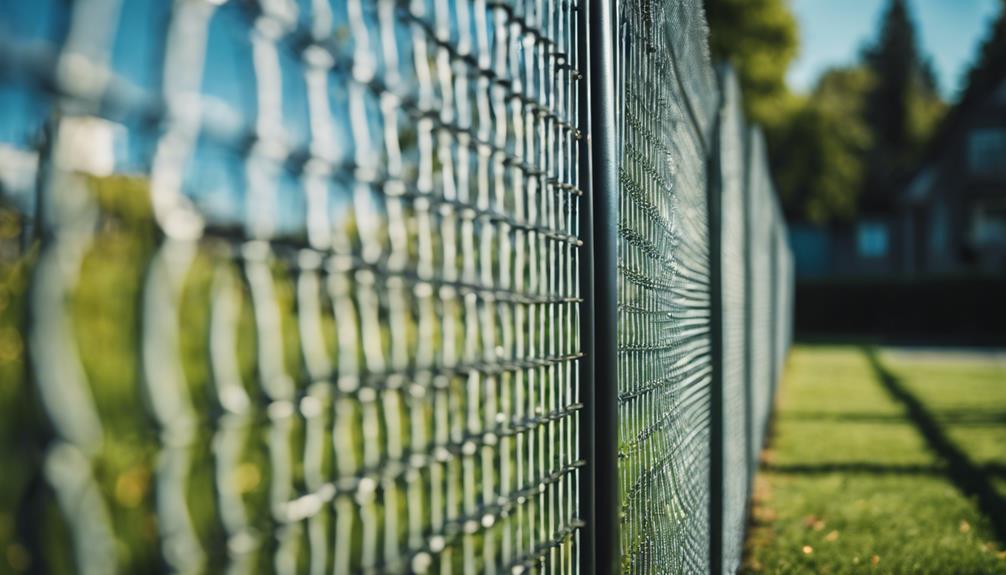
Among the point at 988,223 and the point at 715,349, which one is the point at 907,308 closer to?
the point at 988,223

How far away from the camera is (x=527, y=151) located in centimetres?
130

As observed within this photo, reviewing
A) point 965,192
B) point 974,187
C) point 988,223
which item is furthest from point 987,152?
point 988,223

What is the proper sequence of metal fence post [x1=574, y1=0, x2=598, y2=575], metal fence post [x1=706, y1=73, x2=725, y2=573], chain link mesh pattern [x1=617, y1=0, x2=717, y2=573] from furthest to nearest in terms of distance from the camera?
metal fence post [x1=706, y1=73, x2=725, y2=573] → chain link mesh pattern [x1=617, y1=0, x2=717, y2=573] → metal fence post [x1=574, y1=0, x2=598, y2=575]

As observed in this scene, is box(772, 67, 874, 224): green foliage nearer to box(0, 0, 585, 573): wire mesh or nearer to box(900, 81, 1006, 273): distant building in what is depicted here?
box(900, 81, 1006, 273): distant building

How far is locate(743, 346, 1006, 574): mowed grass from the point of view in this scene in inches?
177

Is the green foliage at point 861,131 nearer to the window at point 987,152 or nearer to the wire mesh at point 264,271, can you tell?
the window at point 987,152

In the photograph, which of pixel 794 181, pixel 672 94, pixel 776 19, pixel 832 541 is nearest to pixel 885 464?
pixel 832 541

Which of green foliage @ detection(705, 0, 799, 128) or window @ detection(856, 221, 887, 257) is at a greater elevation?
green foliage @ detection(705, 0, 799, 128)

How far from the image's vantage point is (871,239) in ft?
164

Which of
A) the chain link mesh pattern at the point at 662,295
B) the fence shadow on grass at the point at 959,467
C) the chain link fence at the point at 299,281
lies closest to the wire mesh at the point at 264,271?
the chain link fence at the point at 299,281

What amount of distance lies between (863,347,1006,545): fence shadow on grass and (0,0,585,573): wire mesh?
486 centimetres

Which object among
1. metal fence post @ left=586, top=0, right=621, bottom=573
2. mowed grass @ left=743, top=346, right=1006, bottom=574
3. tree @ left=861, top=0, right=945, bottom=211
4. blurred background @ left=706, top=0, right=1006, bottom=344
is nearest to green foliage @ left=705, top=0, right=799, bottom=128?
blurred background @ left=706, top=0, right=1006, bottom=344

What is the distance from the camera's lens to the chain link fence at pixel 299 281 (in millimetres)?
526

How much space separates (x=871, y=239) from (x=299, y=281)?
2135 inches
